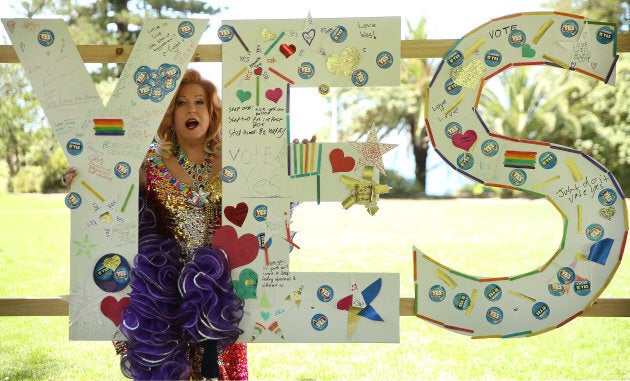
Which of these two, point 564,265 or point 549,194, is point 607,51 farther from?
point 564,265

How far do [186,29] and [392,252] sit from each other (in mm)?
7960

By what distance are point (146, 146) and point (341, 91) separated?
16.3 metres

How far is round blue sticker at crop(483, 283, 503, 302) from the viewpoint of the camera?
2.60m

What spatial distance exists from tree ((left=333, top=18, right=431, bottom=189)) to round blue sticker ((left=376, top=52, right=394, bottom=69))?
Result: 1505 cm

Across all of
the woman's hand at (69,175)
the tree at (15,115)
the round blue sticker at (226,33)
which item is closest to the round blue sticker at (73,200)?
the woman's hand at (69,175)

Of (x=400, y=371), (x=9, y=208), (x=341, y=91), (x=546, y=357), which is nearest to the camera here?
(x=400, y=371)

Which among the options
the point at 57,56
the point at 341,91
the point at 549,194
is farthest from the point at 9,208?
the point at 549,194

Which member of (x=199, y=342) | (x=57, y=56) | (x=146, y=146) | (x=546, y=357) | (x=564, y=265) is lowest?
(x=546, y=357)

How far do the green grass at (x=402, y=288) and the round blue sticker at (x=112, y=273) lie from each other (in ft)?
4.82

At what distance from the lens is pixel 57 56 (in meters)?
2.56

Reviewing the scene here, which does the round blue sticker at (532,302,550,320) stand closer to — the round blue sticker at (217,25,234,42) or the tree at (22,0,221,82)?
the round blue sticker at (217,25,234,42)

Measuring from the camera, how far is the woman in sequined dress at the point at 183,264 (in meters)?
2.44

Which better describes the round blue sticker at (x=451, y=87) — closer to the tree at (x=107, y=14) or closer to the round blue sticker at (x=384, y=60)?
the round blue sticker at (x=384, y=60)

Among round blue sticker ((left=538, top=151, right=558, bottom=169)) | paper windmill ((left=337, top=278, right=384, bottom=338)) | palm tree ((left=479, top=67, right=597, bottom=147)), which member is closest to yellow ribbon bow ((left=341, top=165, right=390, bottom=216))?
paper windmill ((left=337, top=278, right=384, bottom=338))
